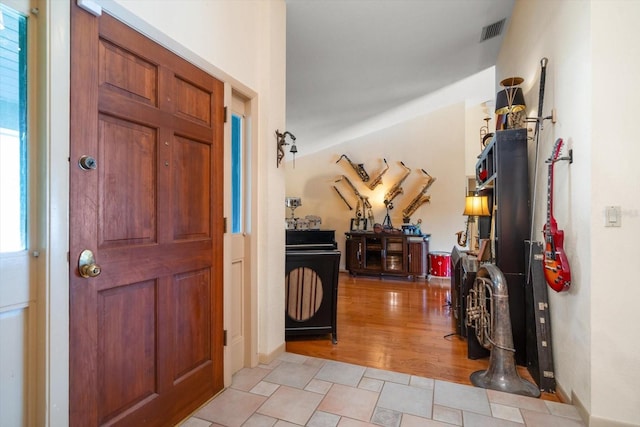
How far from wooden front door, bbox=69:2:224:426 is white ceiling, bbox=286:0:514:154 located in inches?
63.7

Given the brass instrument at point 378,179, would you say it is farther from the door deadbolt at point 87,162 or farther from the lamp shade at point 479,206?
the door deadbolt at point 87,162

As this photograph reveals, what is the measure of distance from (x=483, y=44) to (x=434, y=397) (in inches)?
154

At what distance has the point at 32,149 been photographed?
1.13 m

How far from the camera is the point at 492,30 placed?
3.50m

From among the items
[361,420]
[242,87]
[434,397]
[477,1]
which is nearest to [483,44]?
[477,1]

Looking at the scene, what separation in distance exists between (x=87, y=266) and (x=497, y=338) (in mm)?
2540

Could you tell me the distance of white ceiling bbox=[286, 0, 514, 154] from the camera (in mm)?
2896

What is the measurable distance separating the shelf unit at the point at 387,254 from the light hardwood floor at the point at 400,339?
3.00ft

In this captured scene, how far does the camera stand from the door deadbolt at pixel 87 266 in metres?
1.25

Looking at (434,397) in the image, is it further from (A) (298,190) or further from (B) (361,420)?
(A) (298,190)

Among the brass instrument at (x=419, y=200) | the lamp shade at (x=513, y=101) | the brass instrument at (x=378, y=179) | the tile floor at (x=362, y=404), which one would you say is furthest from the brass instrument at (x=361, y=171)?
the tile floor at (x=362, y=404)

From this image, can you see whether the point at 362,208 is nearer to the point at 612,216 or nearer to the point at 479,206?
the point at 479,206

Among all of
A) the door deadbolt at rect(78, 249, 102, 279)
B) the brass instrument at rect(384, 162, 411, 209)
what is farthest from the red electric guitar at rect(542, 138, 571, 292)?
the brass instrument at rect(384, 162, 411, 209)

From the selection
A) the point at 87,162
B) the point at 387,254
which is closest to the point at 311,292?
the point at 87,162
